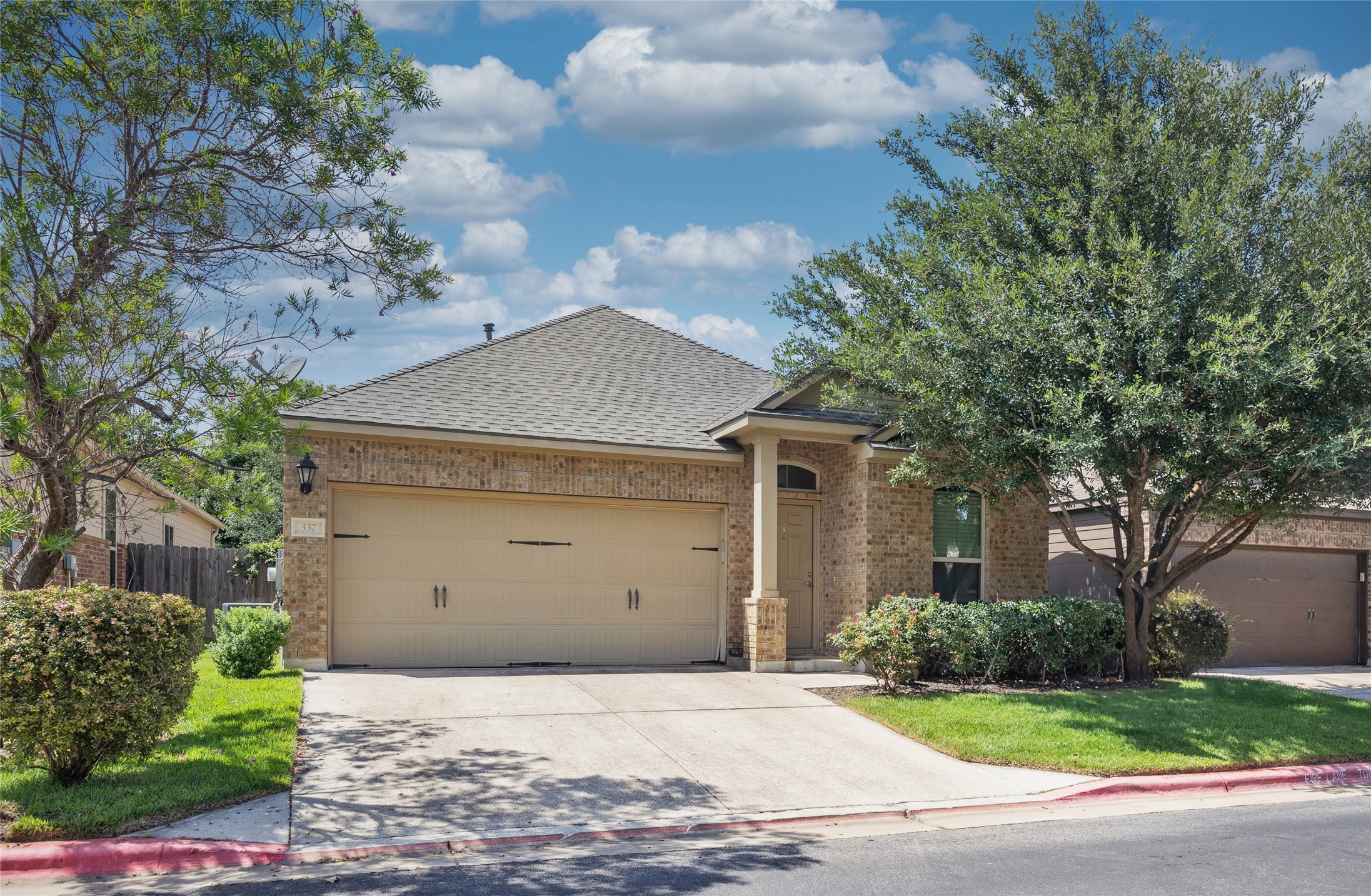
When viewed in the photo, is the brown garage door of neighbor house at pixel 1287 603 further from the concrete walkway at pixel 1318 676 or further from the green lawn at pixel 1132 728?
the green lawn at pixel 1132 728

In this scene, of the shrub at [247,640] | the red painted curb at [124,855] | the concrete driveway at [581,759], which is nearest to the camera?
the red painted curb at [124,855]

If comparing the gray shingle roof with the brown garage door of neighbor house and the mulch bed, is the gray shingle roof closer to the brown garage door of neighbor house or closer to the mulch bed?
the mulch bed

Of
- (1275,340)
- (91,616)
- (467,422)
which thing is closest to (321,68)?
(91,616)

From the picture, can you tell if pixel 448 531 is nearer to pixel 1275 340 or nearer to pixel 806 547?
pixel 806 547

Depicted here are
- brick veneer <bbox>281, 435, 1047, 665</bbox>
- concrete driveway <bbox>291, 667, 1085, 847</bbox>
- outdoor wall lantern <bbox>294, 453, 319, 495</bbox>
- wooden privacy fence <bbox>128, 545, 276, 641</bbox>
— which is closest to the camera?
concrete driveway <bbox>291, 667, 1085, 847</bbox>

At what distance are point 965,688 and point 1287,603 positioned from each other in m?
8.87

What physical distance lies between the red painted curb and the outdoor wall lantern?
6.83 m

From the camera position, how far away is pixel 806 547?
631 inches

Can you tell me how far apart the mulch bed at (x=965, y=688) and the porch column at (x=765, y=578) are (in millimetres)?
1420

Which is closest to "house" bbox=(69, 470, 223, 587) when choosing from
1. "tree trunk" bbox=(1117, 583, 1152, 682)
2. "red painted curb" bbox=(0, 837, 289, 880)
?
"red painted curb" bbox=(0, 837, 289, 880)

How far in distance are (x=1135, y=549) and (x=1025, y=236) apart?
4261 millimetres

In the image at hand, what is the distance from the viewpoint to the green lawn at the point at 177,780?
6816 mm

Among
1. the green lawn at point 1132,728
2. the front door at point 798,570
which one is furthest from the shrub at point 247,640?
the front door at point 798,570

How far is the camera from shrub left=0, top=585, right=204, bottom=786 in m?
6.81
